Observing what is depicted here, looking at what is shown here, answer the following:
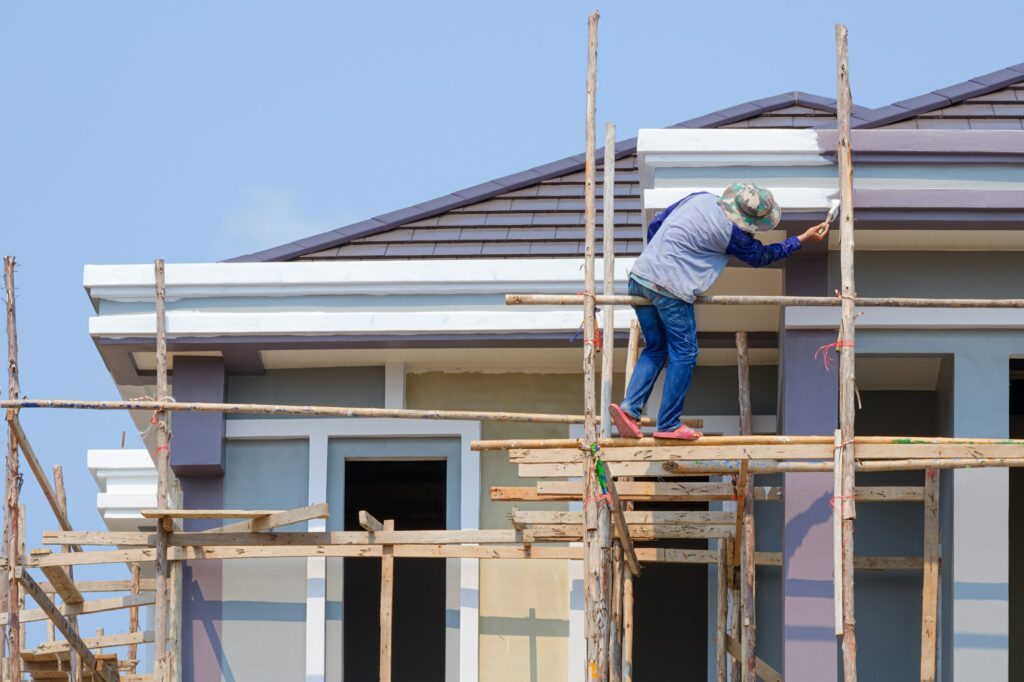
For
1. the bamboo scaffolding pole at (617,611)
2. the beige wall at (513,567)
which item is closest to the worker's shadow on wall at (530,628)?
the beige wall at (513,567)

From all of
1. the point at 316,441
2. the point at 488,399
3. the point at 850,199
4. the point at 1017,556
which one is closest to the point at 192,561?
the point at 316,441

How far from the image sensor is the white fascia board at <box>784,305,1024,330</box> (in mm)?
13438

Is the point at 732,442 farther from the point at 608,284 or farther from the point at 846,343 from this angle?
the point at 608,284

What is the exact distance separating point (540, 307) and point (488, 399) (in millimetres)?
1114

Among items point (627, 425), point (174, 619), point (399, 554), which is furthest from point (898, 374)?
point (174, 619)

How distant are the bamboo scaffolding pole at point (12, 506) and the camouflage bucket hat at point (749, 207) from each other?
5.62 metres

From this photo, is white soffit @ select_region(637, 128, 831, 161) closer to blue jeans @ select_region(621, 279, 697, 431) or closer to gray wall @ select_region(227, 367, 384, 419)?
blue jeans @ select_region(621, 279, 697, 431)

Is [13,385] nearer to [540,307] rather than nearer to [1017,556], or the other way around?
[540,307]

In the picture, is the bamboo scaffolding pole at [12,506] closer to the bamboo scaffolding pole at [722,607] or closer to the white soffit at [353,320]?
the white soffit at [353,320]

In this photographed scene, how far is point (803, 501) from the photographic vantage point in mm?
13195

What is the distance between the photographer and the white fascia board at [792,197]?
13.1m

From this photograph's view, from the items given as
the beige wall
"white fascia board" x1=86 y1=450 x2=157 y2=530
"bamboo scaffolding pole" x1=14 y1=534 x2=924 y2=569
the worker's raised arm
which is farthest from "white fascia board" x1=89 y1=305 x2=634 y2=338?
"white fascia board" x1=86 y1=450 x2=157 y2=530

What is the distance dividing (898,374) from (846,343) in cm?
370

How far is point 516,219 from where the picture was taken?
1689cm
